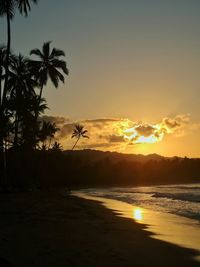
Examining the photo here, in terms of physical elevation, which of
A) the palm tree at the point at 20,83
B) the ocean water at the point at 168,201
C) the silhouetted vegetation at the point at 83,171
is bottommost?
the ocean water at the point at 168,201

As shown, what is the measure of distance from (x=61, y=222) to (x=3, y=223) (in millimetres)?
2353

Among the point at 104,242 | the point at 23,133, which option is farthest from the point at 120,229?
the point at 23,133

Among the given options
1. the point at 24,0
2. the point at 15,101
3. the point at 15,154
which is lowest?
the point at 15,154

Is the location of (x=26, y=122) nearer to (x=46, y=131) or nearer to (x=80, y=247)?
(x=46, y=131)

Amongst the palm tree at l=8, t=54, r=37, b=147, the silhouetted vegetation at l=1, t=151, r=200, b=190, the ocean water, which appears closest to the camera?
the ocean water

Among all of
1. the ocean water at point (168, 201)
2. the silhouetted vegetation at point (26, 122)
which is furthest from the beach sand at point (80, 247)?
the silhouetted vegetation at point (26, 122)

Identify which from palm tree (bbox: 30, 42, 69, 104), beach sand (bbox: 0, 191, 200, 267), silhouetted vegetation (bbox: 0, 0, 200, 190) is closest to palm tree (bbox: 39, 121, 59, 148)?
silhouetted vegetation (bbox: 0, 0, 200, 190)

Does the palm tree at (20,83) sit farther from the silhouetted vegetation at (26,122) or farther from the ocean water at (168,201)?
the ocean water at (168,201)

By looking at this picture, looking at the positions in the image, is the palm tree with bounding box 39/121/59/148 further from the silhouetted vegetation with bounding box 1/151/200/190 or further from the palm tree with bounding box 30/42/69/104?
the palm tree with bounding box 30/42/69/104

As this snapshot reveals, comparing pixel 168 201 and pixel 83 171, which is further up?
pixel 83 171

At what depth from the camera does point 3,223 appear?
46.4ft

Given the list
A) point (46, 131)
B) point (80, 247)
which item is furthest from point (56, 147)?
point (80, 247)

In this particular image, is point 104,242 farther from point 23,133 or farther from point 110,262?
point 23,133

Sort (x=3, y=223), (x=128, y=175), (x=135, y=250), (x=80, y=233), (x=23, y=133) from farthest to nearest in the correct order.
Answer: (x=128, y=175), (x=23, y=133), (x=3, y=223), (x=80, y=233), (x=135, y=250)
